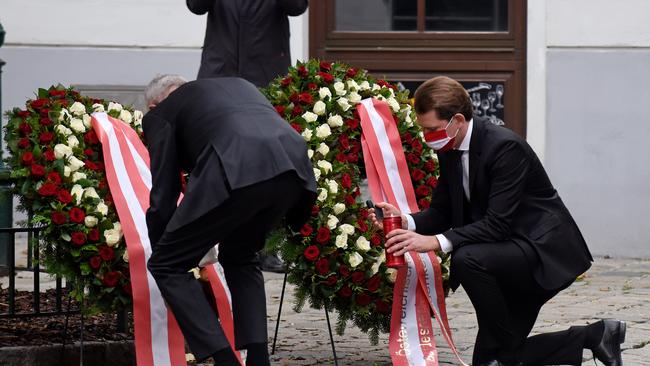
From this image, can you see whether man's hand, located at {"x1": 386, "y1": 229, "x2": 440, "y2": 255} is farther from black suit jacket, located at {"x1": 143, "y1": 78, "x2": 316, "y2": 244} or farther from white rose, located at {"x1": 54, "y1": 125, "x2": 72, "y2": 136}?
white rose, located at {"x1": 54, "y1": 125, "x2": 72, "y2": 136}

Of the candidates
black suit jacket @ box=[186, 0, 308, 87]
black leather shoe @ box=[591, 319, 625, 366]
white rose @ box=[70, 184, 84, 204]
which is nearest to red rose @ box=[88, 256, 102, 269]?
white rose @ box=[70, 184, 84, 204]

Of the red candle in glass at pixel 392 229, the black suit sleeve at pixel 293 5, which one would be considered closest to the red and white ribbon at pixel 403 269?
the red candle in glass at pixel 392 229

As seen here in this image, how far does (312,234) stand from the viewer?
6.00 metres

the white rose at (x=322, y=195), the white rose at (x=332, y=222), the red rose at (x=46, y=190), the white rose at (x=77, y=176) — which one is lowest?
the white rose at (x=332, y=222)

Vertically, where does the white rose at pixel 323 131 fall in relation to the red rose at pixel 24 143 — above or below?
above

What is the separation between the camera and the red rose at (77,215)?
19.1ft

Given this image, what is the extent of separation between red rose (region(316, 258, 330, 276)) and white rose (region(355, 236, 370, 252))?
6.6 inches

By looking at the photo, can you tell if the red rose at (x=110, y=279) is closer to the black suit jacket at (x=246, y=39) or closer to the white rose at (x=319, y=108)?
the white rose at (x=319, y=108)

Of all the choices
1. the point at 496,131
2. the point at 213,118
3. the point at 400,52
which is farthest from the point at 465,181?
the point at 400,52

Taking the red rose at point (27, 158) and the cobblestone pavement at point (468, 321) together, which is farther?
the cobblestone pavement at point (468, 321)

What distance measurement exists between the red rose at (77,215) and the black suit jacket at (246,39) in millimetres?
3029

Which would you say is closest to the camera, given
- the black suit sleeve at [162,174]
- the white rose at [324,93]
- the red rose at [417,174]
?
the black suit sleeve at [162,174]

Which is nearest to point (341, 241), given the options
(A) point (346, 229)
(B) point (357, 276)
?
(A) point (346, 229)

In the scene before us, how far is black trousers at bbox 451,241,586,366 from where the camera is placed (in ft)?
18.8
